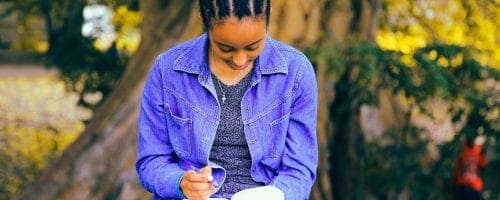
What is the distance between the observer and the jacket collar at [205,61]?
7.93 ft

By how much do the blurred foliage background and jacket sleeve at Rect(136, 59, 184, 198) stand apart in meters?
2.10

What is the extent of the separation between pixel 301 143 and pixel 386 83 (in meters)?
2.36

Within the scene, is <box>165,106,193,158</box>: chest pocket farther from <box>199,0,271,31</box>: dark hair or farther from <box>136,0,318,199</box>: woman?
<box>199,0,271,31</box>: dark hair

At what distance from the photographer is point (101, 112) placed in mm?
5324

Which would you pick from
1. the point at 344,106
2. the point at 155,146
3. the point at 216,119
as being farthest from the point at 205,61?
the point at 344,106

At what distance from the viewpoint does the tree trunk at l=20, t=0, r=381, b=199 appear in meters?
4.86

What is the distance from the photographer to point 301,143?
2490mm

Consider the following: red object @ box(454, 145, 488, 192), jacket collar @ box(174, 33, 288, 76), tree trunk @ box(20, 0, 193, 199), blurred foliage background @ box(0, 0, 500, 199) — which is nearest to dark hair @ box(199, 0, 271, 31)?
jacket collar @ box(174, 33, 288, 76)

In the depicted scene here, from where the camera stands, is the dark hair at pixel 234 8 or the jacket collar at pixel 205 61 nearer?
the dark hair at pixel 234 8

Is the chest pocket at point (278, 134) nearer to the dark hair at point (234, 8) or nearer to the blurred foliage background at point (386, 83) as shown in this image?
the dark hair at point (234, 8)

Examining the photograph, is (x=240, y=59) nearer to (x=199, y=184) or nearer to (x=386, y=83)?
(x=199, y=184)

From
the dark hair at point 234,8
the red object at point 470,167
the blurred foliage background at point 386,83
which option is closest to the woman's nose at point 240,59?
the dark hair at point 234,8

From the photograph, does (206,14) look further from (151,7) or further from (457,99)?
(151,7)

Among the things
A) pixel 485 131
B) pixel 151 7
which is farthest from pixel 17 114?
pixel 485 131
